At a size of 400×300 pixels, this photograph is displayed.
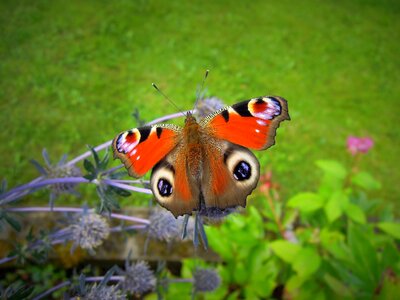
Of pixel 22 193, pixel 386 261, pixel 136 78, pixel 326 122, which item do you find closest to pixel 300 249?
pixel 386 261

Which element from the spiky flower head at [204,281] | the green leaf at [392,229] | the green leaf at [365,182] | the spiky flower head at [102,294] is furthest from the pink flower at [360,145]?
the spiky flower head at [102,294]

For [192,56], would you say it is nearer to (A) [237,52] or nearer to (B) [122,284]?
(A) [237,52]

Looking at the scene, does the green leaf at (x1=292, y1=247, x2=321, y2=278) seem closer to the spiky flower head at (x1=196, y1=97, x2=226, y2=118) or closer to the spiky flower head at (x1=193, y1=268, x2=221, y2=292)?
the spiky flower head at (x1=193, y1=268, x2=221, y2=292)

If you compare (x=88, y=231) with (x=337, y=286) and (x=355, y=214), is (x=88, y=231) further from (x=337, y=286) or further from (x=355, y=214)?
(x=355, y=214)

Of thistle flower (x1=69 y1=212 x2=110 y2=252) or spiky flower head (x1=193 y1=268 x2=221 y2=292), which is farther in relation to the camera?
spiky flower head (x1=193 y1=268 x2=221 y2=292)

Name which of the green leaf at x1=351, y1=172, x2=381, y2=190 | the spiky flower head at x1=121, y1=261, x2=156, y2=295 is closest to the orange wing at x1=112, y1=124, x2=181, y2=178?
the spiky flower head at x1=121, y1=261, x2=156, y2=295
